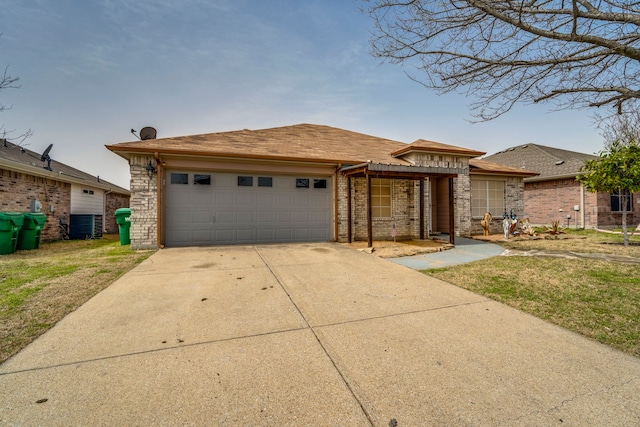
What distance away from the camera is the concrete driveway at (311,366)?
192 cm

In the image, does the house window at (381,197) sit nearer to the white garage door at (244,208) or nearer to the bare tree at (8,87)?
the white garage door at (244,208)

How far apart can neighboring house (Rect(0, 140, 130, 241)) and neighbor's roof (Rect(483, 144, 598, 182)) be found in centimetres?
2515

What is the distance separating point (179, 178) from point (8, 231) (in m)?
5.05

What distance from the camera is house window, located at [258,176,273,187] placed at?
9.88 metres

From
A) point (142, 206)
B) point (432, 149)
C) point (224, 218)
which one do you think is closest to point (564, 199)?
point (432, 149)

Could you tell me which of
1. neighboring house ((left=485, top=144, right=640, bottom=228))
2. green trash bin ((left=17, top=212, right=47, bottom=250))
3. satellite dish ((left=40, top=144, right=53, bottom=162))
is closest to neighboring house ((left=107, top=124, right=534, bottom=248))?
green trash bin ((left=17, top=212, right=47, bottom=250))

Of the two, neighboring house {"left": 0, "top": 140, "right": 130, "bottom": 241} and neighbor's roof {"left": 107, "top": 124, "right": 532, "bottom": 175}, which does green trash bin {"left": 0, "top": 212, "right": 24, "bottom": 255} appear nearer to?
neighboring house {"left": 0, "top": 140, "right": 130, "bottom": 241}

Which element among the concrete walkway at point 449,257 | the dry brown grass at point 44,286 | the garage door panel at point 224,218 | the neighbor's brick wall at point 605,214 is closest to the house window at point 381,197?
the concrete walkway at point 449,257

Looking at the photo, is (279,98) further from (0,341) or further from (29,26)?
(0,341)

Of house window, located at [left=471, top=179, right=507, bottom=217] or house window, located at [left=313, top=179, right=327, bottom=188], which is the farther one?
house window, located at [left=471, top=179, right=507, bottom=217]

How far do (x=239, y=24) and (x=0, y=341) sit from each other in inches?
313

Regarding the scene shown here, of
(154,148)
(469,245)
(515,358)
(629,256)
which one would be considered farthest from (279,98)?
(629,256)

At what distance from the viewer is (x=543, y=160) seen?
18.3m

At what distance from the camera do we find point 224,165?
924cm
